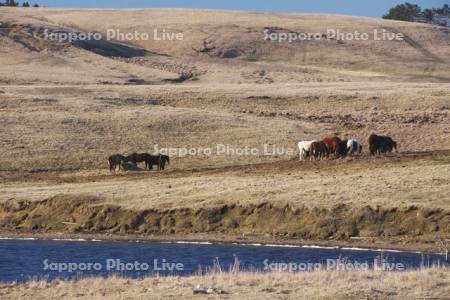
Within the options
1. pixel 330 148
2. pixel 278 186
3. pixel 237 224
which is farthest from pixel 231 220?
pixel 330 148

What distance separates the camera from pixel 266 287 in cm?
1909

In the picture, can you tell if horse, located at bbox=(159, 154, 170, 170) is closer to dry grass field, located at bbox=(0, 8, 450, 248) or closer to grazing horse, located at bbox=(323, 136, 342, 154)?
dry grass field, located at bbox=(0, 8, 450, 248)

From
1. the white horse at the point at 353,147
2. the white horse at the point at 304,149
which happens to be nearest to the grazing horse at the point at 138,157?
the white horse at the point at 304,149

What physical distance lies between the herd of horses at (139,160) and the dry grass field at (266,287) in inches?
740

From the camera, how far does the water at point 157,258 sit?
79.2 ft

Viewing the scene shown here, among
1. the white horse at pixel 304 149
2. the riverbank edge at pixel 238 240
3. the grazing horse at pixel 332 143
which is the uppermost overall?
the grazing horse at pixel 332 143

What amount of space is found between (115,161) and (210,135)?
788 cm

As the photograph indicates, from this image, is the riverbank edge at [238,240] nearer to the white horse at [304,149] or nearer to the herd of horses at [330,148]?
the herd of horses at [330,148]

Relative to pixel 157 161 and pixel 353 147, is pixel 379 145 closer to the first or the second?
pixel 353 147

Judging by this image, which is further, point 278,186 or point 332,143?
point 332,143

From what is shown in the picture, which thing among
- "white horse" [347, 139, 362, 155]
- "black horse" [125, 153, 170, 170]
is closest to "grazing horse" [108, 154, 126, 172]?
"black horse" [125, 153, 170, 170]

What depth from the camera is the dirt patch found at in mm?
28516

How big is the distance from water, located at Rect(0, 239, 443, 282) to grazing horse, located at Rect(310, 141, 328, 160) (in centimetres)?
1056

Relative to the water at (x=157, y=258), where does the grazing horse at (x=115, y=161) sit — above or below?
above
